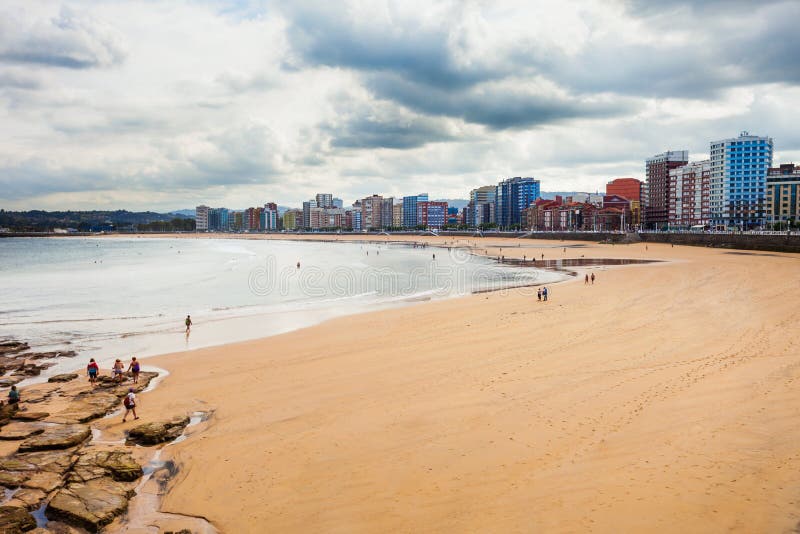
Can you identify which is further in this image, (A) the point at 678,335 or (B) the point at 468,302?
(B) the point at 468,302

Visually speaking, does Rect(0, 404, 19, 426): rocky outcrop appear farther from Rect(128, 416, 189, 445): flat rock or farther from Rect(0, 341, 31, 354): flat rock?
Rect(0, 341, 31, 354): flat rock

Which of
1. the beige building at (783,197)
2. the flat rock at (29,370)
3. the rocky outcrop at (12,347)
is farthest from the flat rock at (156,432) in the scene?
the beige building at (783,197)

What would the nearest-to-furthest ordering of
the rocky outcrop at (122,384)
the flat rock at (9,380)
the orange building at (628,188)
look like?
1. the rocky outcrop at (122,384)
2. the flat rock at (9,380)
3. the orange building at (628,188)

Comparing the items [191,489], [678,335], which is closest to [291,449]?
[191,489]

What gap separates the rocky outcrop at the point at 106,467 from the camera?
9.55m

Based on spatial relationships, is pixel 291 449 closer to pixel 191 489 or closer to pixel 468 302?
pixel 191 489

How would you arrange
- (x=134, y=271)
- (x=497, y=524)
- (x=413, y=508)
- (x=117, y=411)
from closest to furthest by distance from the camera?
1. (x=497, y=524)
2. (x=413, y=508)
3. (x=117, y=411)
4. (x=134, y=271)

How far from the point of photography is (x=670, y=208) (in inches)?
5143

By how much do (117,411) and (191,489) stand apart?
567cm

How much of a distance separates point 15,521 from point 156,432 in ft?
11.4

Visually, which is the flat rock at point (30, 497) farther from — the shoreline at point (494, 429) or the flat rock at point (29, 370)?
the flat rock at point (29, 370)

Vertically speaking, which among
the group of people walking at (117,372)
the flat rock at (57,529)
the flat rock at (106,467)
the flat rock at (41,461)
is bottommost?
the flat rock at (57,529)

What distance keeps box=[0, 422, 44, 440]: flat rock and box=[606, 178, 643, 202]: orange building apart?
171m

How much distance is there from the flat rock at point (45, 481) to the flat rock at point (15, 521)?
93cm
